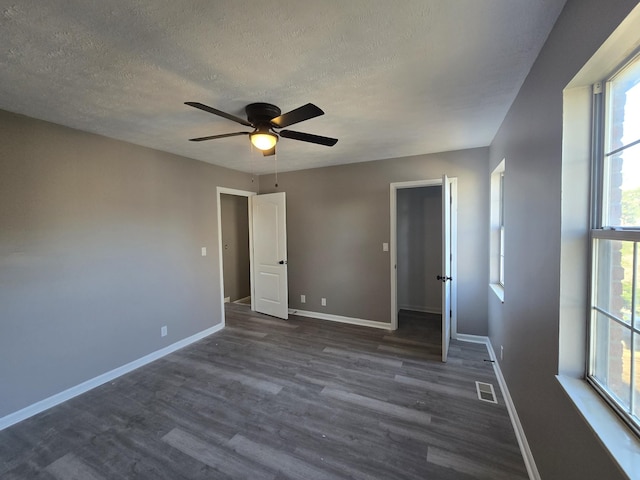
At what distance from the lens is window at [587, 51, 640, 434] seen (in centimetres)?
90

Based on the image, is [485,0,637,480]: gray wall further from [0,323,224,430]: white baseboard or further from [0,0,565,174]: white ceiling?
[0,323,224,430]: white baseboard

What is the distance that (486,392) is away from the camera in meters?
2.33

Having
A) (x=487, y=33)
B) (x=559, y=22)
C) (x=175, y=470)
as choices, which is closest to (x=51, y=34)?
(x=487, y=33)

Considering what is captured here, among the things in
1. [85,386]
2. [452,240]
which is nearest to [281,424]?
[85,386]

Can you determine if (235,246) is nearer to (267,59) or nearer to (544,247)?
(267,59)

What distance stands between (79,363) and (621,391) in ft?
12.4

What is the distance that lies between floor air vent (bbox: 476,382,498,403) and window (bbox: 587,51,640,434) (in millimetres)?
1367

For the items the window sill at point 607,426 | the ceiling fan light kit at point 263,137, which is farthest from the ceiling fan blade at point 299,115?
the window sill at point 607,426

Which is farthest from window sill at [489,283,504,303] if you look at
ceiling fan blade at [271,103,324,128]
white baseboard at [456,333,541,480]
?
ceiling fan blade at [271,103,324,128]

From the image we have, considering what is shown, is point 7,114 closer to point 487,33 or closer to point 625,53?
point 487,33

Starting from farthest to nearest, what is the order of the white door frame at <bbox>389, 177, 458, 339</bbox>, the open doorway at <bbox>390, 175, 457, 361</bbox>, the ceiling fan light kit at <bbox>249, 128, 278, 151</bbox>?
1. the open doorway at <bbox>390, 175, 457, 361</bbox>
2. the white door frame at <bbox>389, 177, 458, 339</bbox>
3. the ceiling fan light kit at <bbox>249, 128, 278, 151</bbox>

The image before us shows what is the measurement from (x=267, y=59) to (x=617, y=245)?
1861 millimetres

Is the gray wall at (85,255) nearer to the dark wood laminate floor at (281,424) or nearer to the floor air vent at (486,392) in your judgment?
the dark wood laminate floor at (281,424)

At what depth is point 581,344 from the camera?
117cm
